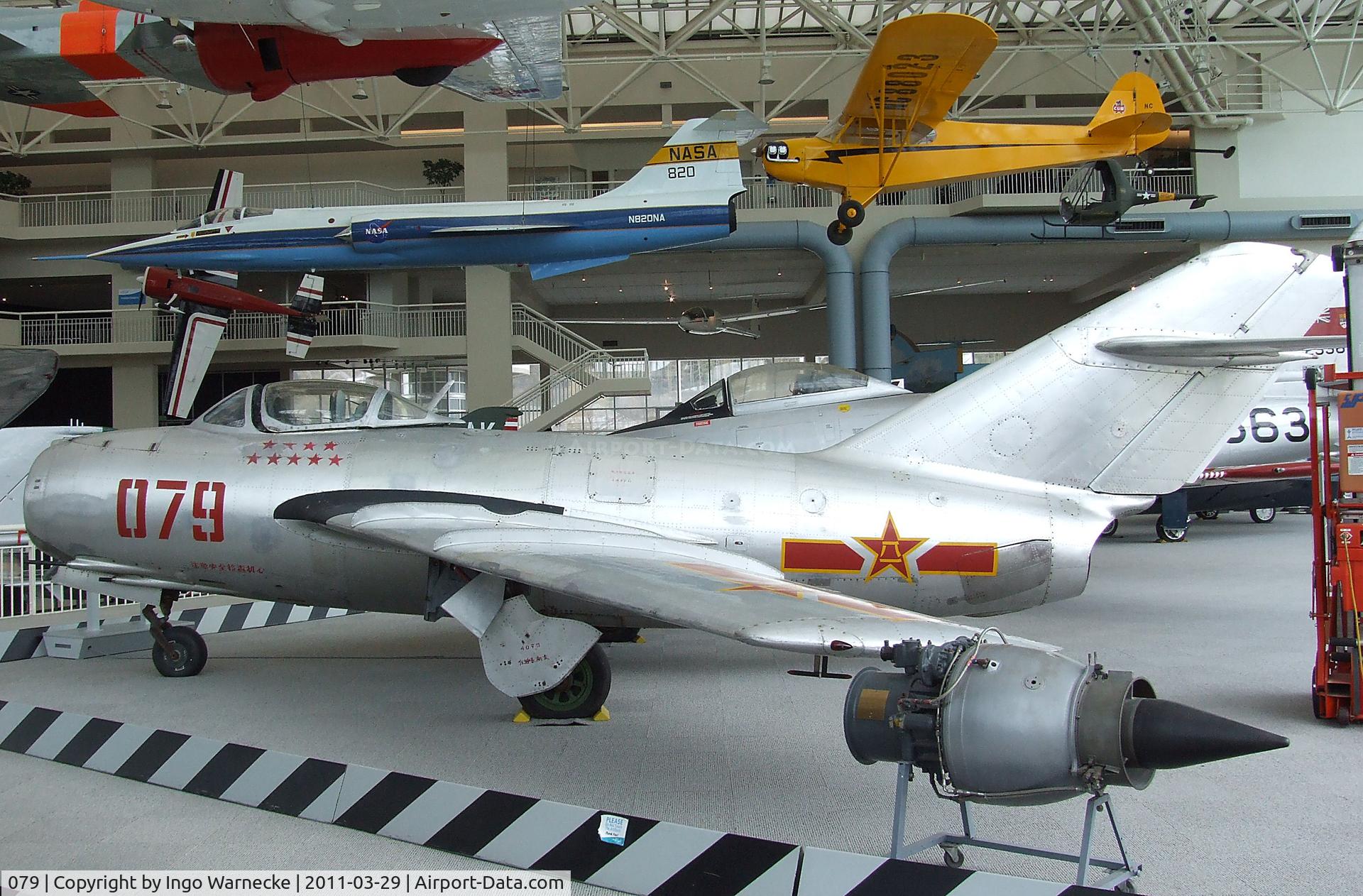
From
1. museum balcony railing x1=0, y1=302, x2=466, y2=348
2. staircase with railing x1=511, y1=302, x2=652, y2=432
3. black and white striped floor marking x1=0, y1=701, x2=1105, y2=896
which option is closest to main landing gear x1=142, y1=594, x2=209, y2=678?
black and white striped floor marking x1=0, y1=701, x2=1105, y2=896

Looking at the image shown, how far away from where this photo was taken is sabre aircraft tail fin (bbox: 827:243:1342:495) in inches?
264

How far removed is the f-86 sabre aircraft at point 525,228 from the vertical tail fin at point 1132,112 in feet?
20.9

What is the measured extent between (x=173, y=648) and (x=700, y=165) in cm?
1050

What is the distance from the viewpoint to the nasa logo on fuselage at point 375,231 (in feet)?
49.5

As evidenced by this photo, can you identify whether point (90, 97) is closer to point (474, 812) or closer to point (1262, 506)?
point (474, 812)

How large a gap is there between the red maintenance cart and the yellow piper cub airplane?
7.84 metres

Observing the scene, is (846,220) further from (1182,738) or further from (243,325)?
(243,325)

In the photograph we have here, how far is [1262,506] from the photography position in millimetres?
17609

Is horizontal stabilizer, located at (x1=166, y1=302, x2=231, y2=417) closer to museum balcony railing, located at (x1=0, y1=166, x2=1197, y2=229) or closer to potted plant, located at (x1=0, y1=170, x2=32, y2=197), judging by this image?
museum balcony railing, located at (x1=0, y1=166, x2=1197, y2=229)

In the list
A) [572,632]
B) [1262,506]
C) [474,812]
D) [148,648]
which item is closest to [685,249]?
[1262,506]

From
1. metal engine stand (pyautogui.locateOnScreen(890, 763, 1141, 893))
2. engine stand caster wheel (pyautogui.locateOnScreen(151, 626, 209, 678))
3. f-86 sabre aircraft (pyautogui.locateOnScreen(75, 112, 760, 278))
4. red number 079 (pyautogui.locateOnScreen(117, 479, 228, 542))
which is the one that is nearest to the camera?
metal engine stand (pyautogui.locateOnScreen(890, 763, 1141, 893))

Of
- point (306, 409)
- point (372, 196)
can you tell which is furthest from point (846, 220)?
point (372, 196)

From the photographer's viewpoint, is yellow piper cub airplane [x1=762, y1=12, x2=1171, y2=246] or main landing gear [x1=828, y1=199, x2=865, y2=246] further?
main landing gear [x1=828, y1=199, x2=865, y2=246]

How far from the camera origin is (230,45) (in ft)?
28.3
